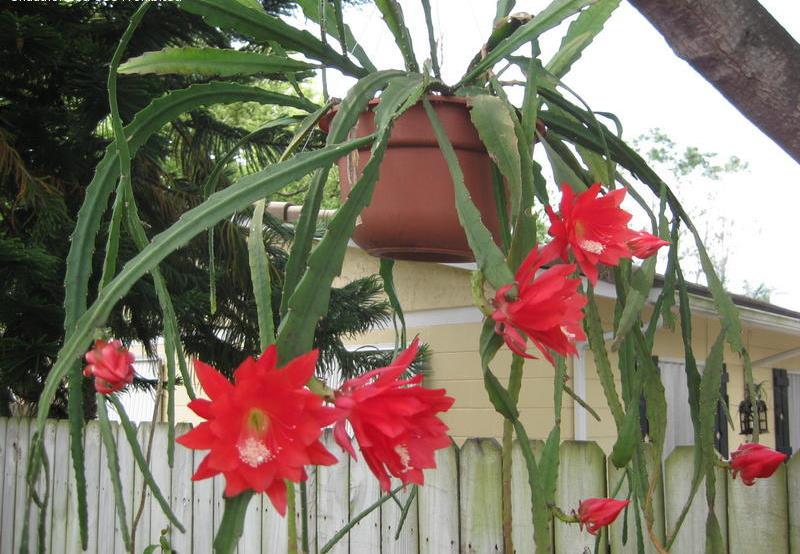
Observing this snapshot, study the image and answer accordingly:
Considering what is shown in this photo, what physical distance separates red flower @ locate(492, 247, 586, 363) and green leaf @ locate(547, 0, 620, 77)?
71 cm

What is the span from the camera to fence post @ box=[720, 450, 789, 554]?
76.7 inches

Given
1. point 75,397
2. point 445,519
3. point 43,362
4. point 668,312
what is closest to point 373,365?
point 43,362

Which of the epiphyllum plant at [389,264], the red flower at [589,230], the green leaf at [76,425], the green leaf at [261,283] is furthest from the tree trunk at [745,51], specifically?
the green leaf at [76,425]

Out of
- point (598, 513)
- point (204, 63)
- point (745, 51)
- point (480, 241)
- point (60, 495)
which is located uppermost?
point (745, 51)

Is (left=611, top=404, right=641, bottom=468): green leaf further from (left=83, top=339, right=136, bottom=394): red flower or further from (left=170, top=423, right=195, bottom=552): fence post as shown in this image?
(left=170, top=423, right=195, bottom=552): fence post

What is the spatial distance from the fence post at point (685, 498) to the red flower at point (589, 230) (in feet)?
4.15

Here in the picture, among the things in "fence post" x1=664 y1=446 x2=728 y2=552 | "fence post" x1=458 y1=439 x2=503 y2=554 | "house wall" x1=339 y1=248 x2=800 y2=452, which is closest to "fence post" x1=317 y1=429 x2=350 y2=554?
"fence post" x1=458 y1=439 x2=503 y2=554

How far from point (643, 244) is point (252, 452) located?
1.91ft

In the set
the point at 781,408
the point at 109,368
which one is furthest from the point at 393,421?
the point at 781,408

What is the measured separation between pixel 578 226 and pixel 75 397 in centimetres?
61

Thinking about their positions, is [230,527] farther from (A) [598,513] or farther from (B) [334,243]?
(A) [598,513]

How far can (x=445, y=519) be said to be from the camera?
2.31 metres

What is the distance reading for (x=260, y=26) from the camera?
1175mm

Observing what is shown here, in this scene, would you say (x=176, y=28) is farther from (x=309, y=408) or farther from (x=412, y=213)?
(x=309, y=408)
